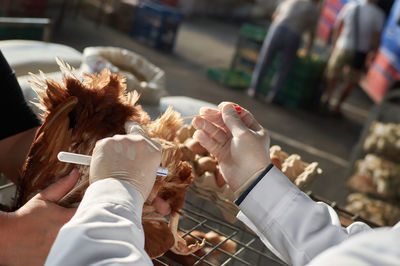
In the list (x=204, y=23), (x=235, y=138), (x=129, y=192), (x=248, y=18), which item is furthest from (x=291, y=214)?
(x=248, y=18)

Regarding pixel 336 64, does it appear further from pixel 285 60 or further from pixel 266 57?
pixel 266 57

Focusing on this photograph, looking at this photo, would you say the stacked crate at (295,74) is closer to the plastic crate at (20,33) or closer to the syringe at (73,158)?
the plastic crate at (20,33)

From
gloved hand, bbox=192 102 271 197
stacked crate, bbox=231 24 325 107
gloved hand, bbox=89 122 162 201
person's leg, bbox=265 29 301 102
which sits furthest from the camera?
stacked crate, bbox=231 24 325 107

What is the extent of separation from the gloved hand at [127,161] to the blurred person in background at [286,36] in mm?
5113

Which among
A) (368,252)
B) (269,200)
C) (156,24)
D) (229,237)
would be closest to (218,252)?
(229,237)

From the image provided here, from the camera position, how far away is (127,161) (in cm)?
95

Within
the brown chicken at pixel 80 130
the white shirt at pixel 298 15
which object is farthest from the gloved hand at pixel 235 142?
the white shirt at pixel 298 15

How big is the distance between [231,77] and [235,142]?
554 centimetres

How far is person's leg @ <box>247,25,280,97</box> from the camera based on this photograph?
581cm

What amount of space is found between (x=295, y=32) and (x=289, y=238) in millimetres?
5018

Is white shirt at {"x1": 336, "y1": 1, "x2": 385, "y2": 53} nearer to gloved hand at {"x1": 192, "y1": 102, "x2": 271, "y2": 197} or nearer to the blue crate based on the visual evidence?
the blue crate

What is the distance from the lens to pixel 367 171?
11.5 feet

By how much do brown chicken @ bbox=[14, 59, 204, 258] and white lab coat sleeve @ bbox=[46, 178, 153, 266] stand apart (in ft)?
0.80

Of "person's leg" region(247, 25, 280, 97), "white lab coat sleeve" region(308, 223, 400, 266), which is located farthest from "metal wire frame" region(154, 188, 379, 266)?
"person's leg" region(247, 25, 280, 97)
